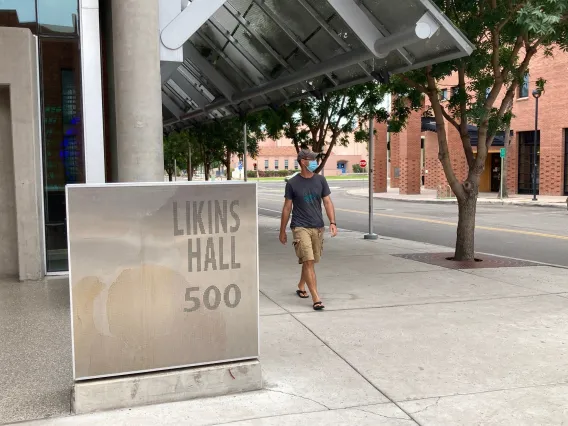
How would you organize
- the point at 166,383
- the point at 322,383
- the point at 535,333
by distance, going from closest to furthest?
the point at 166,383
the point at 322,383
the point at 535,333

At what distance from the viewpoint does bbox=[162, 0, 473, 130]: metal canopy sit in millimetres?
8078

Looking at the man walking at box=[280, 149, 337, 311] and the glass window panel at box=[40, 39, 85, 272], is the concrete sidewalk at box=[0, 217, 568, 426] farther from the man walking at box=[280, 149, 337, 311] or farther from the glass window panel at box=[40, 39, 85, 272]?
the glass window panel at box=[40, 39, 85, 272]

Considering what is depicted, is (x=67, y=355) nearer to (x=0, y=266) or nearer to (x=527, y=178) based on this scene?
(x=0, y=266)

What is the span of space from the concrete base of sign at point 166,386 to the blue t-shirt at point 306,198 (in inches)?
102

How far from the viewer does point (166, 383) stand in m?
4.11

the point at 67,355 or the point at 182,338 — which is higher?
the point at 182,338

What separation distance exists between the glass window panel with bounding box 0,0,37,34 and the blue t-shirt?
501 cm

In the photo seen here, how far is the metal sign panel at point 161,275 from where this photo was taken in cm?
383

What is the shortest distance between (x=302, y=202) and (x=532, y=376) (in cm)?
308

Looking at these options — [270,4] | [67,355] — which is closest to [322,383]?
[67,355]

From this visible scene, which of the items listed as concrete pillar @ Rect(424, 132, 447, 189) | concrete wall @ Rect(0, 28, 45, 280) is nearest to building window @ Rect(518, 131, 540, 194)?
concrete pillar @ Rect(424, 132, 447, 189)

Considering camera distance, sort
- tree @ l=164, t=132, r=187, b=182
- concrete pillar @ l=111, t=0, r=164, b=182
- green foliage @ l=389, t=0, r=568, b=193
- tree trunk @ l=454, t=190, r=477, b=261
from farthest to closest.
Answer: tree @ l=164, t=132, r=187, b=182
tree trunk @ l=454, t=190, r=477, b=261
green foliage @ l=389, t=0, r=568, b=193
concrete pillar @ l=111, t=0, r=164, b=182

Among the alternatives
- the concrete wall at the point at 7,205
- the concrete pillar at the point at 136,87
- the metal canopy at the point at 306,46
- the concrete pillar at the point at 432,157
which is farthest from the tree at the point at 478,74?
the concrete pillar at the point at 432,157

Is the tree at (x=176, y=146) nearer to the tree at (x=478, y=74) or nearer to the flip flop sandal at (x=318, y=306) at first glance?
the tree at (x=478, y=74)
